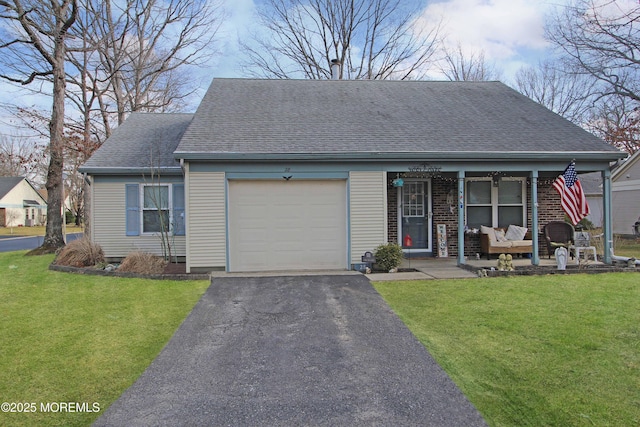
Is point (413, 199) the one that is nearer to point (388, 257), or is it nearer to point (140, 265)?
point (388, 257)

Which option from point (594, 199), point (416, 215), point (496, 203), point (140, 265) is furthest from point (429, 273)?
point (594, 199)

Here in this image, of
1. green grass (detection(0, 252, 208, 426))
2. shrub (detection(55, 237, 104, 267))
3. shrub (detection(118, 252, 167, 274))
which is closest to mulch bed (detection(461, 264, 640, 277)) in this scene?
green grass (detection(0, 252, 208, 426))

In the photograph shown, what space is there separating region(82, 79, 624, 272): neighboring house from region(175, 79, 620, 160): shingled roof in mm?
49

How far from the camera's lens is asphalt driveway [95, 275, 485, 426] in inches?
129

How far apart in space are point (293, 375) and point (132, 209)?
8682 mm

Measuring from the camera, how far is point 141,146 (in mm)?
12109

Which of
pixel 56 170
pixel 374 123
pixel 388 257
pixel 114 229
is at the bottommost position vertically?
pixel 388 257

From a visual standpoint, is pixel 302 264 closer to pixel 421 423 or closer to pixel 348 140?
pixel 348 140

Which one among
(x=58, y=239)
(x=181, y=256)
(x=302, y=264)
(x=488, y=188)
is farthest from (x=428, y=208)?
(x=58, y=239)

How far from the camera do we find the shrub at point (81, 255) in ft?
32.0

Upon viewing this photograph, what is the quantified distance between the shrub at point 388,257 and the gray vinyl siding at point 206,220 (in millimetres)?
3397

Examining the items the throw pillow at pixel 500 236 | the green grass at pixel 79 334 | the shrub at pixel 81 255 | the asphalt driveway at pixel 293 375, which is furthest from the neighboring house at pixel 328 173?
the asphalt driveway at pixel 293 375

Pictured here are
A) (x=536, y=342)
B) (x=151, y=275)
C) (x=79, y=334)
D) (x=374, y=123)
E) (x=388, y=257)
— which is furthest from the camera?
(x=374, y=123)

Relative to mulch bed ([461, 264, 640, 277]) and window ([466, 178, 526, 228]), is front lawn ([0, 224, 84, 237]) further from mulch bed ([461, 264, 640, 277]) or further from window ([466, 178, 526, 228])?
mulch bed ([461, 264, 640, 277])
